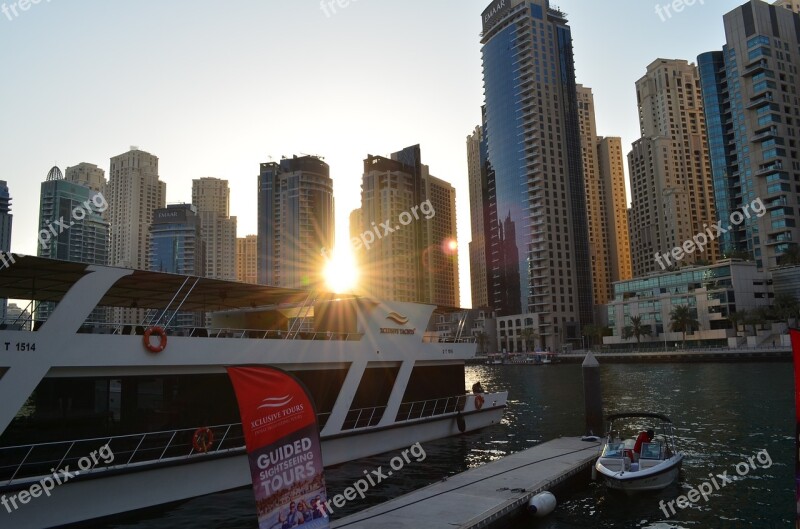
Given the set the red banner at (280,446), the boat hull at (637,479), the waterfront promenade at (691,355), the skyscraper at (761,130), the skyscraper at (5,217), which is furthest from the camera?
the skyscraper at (5,217)

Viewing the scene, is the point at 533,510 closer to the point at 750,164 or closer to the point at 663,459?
the point at 663,459

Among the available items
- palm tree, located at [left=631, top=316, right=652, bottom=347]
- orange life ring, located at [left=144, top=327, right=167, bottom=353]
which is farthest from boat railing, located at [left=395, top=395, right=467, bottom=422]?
palm tree, located at [left=631, top=316, right=652, bottom=347]

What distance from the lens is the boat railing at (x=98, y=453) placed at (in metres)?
11.9

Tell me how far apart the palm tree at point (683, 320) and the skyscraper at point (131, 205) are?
532ft

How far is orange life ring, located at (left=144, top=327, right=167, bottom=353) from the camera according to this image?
13.9 metres

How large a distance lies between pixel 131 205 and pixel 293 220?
3026 inches

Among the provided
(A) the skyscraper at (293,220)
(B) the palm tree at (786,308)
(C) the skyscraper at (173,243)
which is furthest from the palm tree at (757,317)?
(C) the skyscraper at (173,243)

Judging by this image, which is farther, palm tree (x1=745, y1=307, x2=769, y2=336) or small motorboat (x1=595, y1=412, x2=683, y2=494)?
palm tree (x1=745, y1=307, x2=769, y2=336)

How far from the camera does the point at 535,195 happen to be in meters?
136

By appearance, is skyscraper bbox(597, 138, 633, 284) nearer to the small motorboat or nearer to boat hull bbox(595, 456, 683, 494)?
the small motorboat

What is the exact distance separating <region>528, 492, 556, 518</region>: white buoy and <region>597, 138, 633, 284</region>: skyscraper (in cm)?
17552

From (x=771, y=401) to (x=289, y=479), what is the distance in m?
38.6

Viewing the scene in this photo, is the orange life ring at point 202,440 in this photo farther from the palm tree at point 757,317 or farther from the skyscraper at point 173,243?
the skyscraper at point 173,243

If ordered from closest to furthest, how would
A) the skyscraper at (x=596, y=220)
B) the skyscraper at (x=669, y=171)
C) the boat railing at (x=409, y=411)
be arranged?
the boat railing at (x=409, y=411) < the skyscraper at (x=669, y=171) < the skyscraper at (x=596, y=220)
